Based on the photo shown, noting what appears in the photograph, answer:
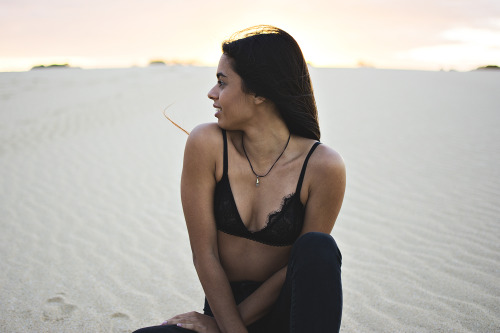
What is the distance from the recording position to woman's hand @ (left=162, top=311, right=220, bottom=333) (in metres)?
1.76

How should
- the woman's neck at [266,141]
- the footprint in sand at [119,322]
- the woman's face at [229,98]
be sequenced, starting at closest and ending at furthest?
the woman's face at [229,98] → the woman's neck at [266,141] → the footprint in sand at [119,322]

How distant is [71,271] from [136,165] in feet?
13.3

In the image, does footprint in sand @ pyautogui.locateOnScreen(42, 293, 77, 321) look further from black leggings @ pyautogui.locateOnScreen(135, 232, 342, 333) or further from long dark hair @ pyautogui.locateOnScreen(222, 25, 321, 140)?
long dark hair @ pyautogui.locateOnScreen(222, 25, 321, 140)

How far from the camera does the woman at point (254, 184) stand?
1.80 metres

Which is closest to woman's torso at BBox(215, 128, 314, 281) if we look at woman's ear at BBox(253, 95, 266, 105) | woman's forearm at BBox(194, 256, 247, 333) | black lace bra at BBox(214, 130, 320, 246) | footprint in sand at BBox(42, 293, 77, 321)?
black lace bra at BBox(214, 130, 320, 246)

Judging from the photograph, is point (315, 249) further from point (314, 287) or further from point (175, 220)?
point (175, 220)

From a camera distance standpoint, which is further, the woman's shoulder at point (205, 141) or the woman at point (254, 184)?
the woman's shoulder at point (205, 141)

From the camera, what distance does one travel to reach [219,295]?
1.82m

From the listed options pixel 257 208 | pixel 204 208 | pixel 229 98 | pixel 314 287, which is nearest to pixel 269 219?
pixel 257 208

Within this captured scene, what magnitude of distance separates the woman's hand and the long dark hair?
39.7 inches

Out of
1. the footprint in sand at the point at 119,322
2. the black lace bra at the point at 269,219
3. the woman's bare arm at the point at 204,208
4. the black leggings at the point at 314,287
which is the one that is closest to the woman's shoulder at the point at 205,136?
the woman's bare arm at the point at 204,208

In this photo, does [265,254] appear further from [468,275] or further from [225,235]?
[468,275]

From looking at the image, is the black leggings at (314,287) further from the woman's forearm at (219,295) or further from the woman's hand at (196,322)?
the woman's forearm at (219,295)

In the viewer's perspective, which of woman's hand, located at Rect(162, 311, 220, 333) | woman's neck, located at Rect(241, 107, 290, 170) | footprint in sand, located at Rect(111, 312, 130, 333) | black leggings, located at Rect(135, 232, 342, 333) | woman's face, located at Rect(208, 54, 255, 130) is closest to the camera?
black leggings, located at Rect(135, 232, 342, 333)
